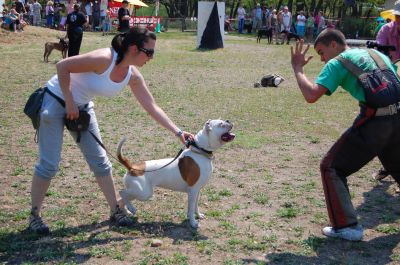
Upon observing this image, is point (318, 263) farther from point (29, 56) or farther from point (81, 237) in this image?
point (29, 56)

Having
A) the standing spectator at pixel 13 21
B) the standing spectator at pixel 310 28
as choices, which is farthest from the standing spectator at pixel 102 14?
the standing spectator at pixel 310 28

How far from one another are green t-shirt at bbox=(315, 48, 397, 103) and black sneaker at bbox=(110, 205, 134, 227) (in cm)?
198

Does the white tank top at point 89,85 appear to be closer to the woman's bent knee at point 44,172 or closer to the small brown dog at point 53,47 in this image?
the woman's bent knee at point 44,172

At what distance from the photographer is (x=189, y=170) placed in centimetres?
443

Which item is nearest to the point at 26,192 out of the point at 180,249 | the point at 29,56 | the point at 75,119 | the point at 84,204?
the point at 84,204

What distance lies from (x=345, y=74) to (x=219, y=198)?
1985 millimetres

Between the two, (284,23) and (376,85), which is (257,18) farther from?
(376,85)

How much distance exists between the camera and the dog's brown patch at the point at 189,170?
442 cm

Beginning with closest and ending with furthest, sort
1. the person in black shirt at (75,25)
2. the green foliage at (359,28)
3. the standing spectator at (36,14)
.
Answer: the person in black shirt at (75,25) < the green foliage at (359,28) < the standing spectator at (36,14)

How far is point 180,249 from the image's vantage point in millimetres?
4094

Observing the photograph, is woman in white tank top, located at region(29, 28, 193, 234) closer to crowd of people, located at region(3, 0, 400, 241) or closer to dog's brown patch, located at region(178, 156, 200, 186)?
crowd of people, located at region(3, 0, 400, 241)

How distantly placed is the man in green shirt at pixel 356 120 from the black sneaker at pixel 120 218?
1704 millimetres

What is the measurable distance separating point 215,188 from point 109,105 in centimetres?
514

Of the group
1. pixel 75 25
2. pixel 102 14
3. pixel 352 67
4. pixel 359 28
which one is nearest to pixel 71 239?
pixel 352 67
